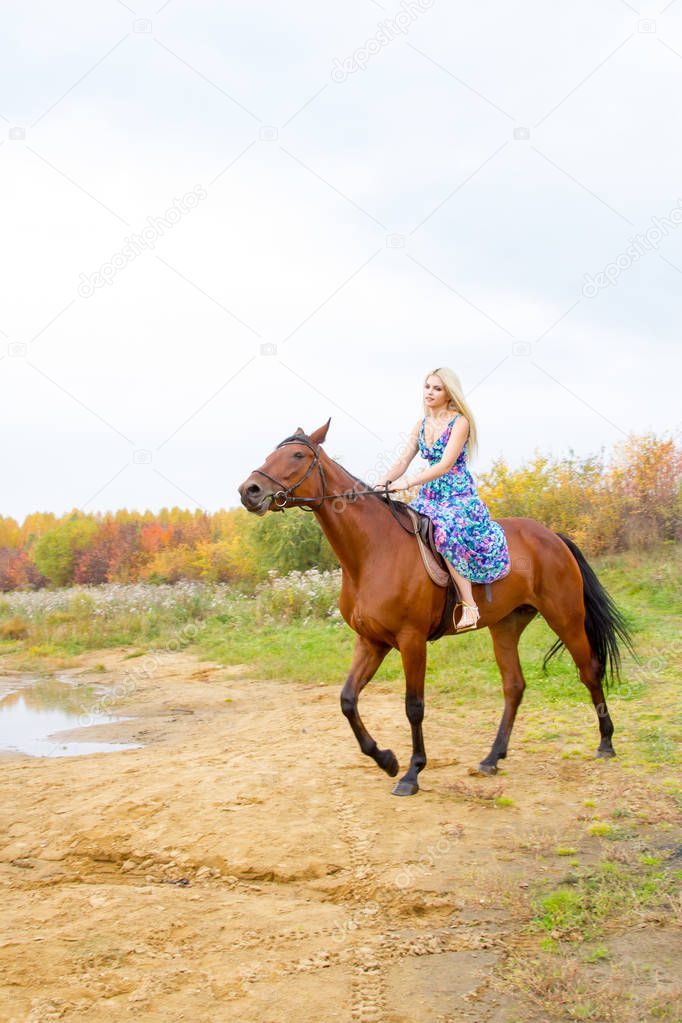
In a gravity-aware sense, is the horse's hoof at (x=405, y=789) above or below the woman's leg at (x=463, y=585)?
below

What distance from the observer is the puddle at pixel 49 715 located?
9195 millimetres

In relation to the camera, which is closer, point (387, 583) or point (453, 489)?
point (387, 583)

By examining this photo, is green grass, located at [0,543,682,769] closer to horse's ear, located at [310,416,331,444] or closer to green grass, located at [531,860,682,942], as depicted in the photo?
green grass, located at [531,860,682,942]

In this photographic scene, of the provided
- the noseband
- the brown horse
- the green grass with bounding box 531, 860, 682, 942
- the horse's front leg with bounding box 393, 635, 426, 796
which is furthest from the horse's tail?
the green grass with bounding box 531, 860, 682, 942

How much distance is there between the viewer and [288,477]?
568 centimetres

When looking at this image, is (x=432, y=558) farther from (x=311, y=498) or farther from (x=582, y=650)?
(x=582, y=650)

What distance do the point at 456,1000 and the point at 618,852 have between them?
72.6 inches

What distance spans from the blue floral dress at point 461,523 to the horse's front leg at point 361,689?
84cm

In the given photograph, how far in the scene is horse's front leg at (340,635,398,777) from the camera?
603cm

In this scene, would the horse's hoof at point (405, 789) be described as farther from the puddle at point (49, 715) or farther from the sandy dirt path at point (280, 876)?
the puddle at point (49, 715)

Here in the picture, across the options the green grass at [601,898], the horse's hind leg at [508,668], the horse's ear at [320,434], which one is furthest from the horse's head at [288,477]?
the green grass at [601,898]

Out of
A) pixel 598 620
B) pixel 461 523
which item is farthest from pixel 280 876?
pixel 598 620

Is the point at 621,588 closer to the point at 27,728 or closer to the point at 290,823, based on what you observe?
the point at 27,728

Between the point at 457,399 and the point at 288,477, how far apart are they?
1456mm
